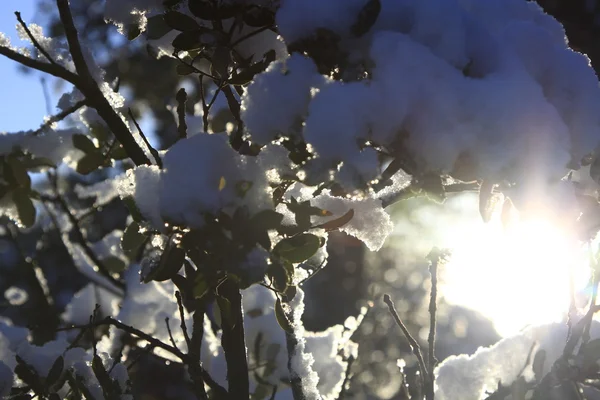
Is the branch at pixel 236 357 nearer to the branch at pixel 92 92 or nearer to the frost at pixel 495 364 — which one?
the branch at pixel 92 92

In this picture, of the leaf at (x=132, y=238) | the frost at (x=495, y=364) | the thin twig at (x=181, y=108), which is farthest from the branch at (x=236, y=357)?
the frost at (x=495, y=364)

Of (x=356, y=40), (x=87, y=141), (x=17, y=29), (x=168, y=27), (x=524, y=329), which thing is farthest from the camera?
(x=524, y=329)

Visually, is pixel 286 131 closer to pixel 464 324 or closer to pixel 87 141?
pixel 87 141

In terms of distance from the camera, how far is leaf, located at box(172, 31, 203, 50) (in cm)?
122

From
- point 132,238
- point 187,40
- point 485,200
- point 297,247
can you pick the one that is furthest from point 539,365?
point 187,40

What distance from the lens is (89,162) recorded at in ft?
4.91

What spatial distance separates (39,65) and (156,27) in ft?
0.90

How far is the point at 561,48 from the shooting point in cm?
111

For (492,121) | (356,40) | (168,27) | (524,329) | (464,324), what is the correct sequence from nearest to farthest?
1. (492,121)
2. (356,40)
3. (168,27)
4. (524,329)
5. (464,324)

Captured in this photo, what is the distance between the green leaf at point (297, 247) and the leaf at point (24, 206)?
61 centimetres

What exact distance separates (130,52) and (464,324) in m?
5.36

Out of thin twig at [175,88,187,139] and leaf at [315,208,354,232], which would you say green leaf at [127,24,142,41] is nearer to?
thin twig at [175,88,187,139]

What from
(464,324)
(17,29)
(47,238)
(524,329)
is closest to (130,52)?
(47,238)

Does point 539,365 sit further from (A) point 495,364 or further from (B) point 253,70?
(B) point 253,70
